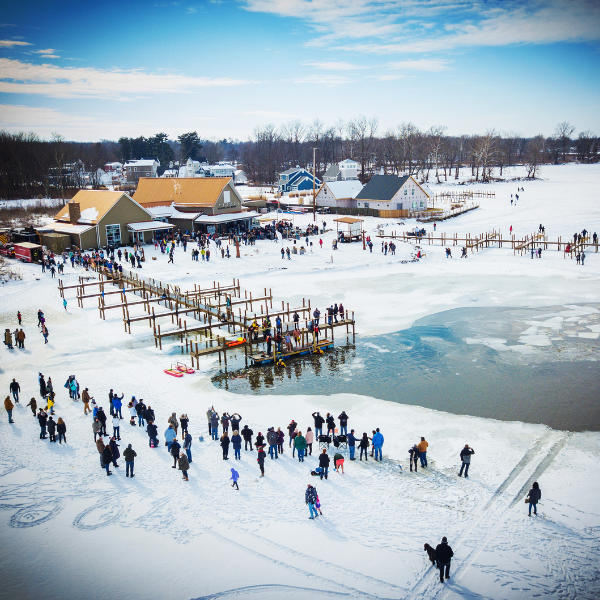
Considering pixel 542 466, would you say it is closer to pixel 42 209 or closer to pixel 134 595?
pixel 134 595

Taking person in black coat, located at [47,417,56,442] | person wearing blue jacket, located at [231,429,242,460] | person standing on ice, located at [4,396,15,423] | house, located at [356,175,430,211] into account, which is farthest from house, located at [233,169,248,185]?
person wearing blue jacket, located at [231,429,242,460]

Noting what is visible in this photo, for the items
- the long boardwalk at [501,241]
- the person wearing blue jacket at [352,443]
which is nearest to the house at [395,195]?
the long boardwalk at [501,241]

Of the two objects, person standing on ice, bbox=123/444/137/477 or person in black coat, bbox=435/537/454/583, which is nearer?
person in black coat, bbox=435/537/454/583

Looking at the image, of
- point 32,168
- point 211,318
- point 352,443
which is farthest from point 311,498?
point 32,168

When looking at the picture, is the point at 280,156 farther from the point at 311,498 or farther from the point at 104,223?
the point at 311,498

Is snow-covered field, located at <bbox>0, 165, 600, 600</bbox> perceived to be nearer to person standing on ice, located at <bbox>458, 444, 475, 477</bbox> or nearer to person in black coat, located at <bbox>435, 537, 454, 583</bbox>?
person in black coat, located at <bbox>435, 537, 454, 583</bbox>
